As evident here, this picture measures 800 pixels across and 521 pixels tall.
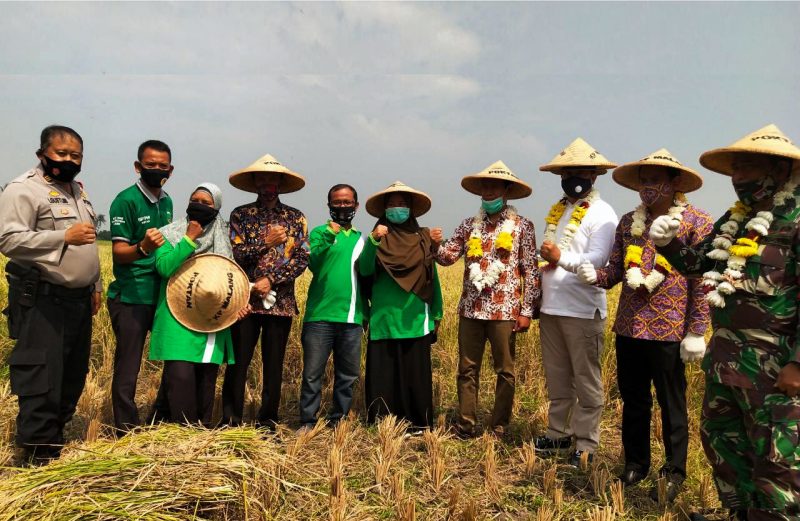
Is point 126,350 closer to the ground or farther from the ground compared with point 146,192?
closer to the ground

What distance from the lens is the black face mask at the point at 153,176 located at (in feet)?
13.5

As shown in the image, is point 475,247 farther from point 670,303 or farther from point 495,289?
point 670,303

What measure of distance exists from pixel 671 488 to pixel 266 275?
3.47 m

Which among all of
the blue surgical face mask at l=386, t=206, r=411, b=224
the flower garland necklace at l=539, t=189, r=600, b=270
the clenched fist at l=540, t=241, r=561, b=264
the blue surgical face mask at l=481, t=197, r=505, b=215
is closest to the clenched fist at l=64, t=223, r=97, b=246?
the blue surgical face mask at l=386, t=206, r=411, b=224

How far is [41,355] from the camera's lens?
3561 millimetres

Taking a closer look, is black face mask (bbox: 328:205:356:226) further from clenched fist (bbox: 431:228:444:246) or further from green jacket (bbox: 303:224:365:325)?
clenched fist (bbox: 431:228:444:246)

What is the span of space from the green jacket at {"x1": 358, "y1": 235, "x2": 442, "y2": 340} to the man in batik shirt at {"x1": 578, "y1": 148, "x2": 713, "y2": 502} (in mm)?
1519

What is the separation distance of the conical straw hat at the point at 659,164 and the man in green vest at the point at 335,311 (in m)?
2.32

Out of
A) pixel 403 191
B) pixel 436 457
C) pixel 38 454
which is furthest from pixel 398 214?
pixel 38 454

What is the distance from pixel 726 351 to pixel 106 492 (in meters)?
3.35

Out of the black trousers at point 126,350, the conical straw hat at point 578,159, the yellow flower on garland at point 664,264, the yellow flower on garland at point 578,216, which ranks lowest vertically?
the black trousers at point 126,350

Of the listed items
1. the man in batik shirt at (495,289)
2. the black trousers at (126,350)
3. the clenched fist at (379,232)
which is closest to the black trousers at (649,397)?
the man in batik shirt at (495,289)

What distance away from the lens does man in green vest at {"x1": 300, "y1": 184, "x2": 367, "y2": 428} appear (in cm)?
471

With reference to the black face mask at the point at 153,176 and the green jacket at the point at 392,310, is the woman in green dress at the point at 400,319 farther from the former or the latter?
the black face mask at the point at 153,176
